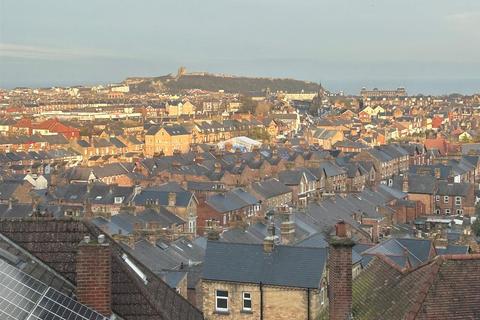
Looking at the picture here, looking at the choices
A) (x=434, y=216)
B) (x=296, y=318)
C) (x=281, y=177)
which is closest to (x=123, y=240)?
(x=296, y=318)

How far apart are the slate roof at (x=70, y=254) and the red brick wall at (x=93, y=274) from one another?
880 mm

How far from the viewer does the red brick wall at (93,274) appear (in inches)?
427

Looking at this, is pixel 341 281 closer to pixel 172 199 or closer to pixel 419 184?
pixel 172 199

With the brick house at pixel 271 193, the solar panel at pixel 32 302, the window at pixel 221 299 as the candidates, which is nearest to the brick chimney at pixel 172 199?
the brick house at pixel 271 193

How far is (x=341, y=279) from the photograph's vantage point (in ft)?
47.4

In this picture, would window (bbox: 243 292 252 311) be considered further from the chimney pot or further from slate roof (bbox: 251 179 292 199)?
slate roof (bbox: 251 179 292 199)

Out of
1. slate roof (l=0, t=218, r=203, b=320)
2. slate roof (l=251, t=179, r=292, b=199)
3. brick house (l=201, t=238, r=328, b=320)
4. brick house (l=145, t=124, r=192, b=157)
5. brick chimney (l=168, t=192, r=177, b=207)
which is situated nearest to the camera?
slate roof (l=0, t=218, r=203, b=320)

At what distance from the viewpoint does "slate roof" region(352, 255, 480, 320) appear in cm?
1256

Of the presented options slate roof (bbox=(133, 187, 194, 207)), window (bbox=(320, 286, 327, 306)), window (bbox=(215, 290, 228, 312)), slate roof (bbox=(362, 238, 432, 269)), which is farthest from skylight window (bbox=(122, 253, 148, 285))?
slate roof (bbox=(133, 187, 194, 207))

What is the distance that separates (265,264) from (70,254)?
11464mm

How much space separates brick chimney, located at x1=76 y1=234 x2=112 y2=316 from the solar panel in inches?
5.6

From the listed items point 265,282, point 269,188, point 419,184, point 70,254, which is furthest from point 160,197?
point 70,254

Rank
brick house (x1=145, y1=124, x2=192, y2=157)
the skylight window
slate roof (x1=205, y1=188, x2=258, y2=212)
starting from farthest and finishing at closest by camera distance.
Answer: brick house (x1=145, y1=124, x2=192, y2=157) → slate roof (x1=205, y1=188, x2=258, y2=212) → the skylight window

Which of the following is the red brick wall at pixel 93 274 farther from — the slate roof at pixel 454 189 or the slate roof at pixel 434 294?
the slate roof at pixel 454 189
